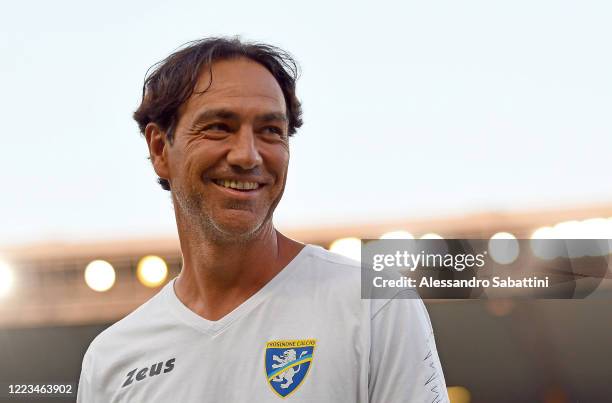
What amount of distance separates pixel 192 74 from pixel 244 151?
0.44 meters

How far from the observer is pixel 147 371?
3238mm

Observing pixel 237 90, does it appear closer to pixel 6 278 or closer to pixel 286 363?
pixel 286 363

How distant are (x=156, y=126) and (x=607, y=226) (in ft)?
36.8

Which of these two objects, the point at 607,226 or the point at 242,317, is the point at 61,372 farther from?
the point at 242,317

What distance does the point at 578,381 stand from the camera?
54.7ft

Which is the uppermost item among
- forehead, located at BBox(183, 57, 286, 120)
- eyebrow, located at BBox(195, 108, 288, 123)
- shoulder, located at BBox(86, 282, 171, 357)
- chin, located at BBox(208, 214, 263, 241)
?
forehead, located at BBox(183, 57, 286, 120)

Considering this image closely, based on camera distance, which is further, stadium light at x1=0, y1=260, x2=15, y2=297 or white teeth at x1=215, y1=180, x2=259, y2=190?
stadium light at x1=0, y1=260, x2=15, y2=297

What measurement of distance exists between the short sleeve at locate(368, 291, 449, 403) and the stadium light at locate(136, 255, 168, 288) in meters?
11.4

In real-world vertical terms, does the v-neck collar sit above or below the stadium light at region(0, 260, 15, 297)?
below

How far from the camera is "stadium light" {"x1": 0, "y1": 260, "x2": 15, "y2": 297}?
14.6 meters

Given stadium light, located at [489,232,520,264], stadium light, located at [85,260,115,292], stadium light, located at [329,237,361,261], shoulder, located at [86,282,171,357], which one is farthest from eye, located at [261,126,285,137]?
stadium light, located at [85,260,115,292]

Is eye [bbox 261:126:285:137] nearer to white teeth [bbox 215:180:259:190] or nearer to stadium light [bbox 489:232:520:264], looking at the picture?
white teeth [bbox 215:180:259:190]

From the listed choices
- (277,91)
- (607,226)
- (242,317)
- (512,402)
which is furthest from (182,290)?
(512,402)

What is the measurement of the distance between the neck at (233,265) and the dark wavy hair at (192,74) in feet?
1.46
